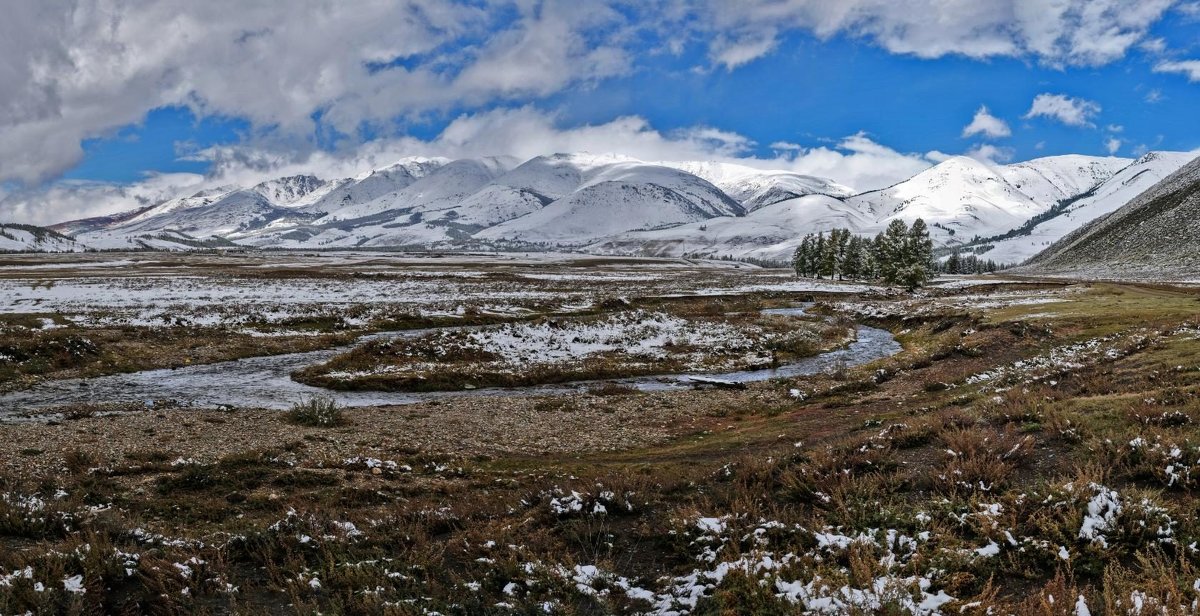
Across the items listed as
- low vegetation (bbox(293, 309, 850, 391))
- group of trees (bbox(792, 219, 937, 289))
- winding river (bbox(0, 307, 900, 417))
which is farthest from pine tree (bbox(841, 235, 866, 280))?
winding river (bbox(0, 307, 900, 417))

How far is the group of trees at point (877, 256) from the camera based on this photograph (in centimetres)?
8851

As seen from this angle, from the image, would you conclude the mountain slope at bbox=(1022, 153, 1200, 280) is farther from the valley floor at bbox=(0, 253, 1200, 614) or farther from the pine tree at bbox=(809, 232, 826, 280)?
the valley floor at bbox=(0, 253, 1200, 614)

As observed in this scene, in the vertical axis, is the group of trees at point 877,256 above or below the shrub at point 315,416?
above

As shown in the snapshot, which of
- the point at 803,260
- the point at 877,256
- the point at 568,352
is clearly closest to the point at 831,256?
the point at 877,256

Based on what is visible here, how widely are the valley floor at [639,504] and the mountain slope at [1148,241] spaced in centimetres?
12048

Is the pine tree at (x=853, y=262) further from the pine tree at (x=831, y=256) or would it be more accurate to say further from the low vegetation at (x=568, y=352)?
the low vegetation at (x=568, y=352)

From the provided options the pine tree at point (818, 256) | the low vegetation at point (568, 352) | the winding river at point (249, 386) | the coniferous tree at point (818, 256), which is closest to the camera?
the winding river at point (249, 386)

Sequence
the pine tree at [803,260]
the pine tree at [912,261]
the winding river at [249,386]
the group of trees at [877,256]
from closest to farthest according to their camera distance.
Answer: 1. the winding river at [249,386]
2. the pine tree at [912,261]
3. the group of trees at [877,256]
4. the pine tree at [803,260]

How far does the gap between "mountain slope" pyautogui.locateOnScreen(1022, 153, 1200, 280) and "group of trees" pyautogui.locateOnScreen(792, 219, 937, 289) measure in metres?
41.8

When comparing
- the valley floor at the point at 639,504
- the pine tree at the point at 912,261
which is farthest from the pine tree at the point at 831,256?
the valley floor at the point at 639,504

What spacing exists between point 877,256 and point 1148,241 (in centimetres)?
8344

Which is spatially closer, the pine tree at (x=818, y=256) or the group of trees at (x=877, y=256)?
the group of trees at (x=877, y=256)

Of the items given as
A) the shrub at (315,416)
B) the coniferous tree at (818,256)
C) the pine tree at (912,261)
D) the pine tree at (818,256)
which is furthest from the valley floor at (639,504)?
the pine tree at (818,256)

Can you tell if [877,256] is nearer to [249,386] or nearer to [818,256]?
[818,256]
